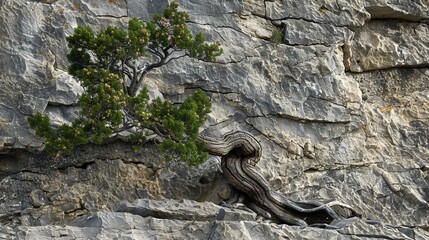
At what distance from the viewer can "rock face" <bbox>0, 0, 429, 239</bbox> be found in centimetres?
1362

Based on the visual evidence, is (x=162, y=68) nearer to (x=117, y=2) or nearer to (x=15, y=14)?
(x=117, y=2)

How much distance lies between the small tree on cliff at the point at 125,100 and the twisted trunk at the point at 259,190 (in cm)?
114

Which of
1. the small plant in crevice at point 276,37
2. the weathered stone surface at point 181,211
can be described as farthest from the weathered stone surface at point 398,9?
the weathered stone surface at point 181,211

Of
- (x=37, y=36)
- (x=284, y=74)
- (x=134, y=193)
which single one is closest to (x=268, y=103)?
(x=284, y=74)

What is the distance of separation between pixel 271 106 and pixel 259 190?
2092 millimetres

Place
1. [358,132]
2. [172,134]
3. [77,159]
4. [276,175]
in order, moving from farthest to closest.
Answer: [358,132], [276,175], [77,159], [172,134]

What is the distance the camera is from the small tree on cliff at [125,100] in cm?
1216

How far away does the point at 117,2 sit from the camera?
1520 centimetres

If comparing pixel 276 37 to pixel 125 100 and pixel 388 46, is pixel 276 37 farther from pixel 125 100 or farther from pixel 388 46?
pixel 125 100

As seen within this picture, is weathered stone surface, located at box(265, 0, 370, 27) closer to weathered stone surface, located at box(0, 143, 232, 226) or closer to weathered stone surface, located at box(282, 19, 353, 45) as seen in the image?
weathered stone surface, located at box(282, 19, 353, 45)

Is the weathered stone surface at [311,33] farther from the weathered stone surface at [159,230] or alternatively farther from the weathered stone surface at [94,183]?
the weathered stone surface at [159,230]

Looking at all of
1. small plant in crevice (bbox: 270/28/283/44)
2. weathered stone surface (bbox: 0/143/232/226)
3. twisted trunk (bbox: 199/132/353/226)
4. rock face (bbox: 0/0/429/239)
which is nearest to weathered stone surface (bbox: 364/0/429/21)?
rock face (bbox: 0/0/429/239)

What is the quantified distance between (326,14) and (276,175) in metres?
3.71

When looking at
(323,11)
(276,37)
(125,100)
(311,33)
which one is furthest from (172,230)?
(323,11)
